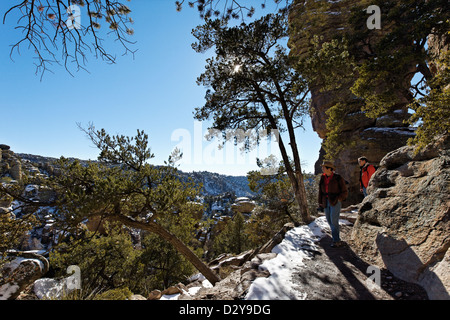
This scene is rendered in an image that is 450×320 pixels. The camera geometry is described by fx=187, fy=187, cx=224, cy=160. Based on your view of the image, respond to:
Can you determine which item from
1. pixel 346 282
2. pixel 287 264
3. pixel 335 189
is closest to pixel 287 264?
pixel 287 264

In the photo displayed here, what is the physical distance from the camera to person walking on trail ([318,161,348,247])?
5055mm

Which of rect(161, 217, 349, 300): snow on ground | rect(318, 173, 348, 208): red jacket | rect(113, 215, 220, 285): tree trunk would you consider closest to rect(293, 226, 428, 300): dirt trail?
rect(161, 217, 349, 300): snow on ground

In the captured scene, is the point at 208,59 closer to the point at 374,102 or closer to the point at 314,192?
the point at 374,102

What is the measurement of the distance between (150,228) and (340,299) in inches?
260

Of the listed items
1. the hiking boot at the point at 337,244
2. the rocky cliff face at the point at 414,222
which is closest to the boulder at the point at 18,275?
the hiking boot at the point at 337,244

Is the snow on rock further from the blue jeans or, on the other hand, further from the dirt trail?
the blue jeans

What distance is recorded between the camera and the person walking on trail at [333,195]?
5.05 m

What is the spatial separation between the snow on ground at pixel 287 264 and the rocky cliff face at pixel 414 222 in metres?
1.38

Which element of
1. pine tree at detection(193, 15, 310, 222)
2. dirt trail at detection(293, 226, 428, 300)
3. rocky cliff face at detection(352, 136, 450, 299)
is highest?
pine tree at detection(193, 15, 310, 222)

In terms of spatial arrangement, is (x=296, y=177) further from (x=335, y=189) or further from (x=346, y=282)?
(x=346, y=282)

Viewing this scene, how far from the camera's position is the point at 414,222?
12.3 ft

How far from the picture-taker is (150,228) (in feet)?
24.5

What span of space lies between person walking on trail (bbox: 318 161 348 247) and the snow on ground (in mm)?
829

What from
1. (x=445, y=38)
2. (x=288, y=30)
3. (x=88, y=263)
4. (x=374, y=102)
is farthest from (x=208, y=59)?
(x=88, y=263)
